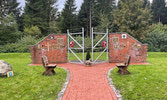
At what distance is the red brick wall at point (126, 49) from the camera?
9914mm

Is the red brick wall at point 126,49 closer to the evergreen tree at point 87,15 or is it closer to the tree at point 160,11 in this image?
the evergreen tree at point 87,15

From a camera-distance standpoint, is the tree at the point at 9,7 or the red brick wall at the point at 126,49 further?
the tree at the point at 9,7

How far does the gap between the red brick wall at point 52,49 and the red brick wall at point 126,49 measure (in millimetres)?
3754

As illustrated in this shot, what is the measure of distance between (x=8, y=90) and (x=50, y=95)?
5.21 ft

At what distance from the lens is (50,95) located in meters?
3.95

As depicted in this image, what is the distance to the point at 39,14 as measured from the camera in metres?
26.7

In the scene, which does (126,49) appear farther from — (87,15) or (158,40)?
(87,15)

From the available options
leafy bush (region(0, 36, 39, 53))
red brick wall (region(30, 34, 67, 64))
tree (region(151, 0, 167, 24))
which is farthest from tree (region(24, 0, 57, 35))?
tree (region(151, 0, 167, 24))

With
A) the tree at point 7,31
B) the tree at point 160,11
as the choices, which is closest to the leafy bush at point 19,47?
the tree at point 7,31

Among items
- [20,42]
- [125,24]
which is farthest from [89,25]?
[20,42]

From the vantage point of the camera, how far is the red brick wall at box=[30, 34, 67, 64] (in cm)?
1036

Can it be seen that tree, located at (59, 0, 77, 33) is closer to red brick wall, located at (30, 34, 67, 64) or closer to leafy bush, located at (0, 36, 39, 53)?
leafy bush, located at (0, 36, 39, 53)

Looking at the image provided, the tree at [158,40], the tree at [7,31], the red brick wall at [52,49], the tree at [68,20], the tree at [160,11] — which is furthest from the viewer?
the tree at [160,11]

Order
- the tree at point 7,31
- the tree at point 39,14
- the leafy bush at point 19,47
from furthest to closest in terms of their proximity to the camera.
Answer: the tree at point 39,14, the tree at point 7,31, the leafy bush at point 19,47
